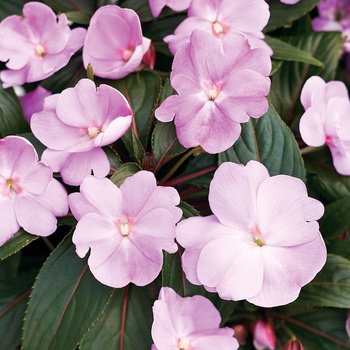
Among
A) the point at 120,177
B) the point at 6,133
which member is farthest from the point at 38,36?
the point at 120,177

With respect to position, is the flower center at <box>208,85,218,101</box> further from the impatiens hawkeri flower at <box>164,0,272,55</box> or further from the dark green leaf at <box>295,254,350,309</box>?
the dark green leaf at <box>295,254,350,309</box>

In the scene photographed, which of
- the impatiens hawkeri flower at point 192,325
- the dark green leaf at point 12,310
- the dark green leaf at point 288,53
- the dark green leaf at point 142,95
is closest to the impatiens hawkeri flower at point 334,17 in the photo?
the dark green leaf at point 288,53

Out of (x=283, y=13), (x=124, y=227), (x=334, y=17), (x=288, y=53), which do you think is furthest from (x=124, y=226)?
(x=334, y=17)

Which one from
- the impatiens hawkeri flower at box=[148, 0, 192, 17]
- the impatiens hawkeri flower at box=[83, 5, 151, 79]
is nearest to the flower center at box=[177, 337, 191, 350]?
the impatiens hawkeri flower at box=[83, 5, 151, 79]

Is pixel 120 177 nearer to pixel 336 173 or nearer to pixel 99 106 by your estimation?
pixel 99 106

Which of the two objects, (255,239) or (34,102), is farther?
(34,102)

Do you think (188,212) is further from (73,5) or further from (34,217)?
(73,5)
